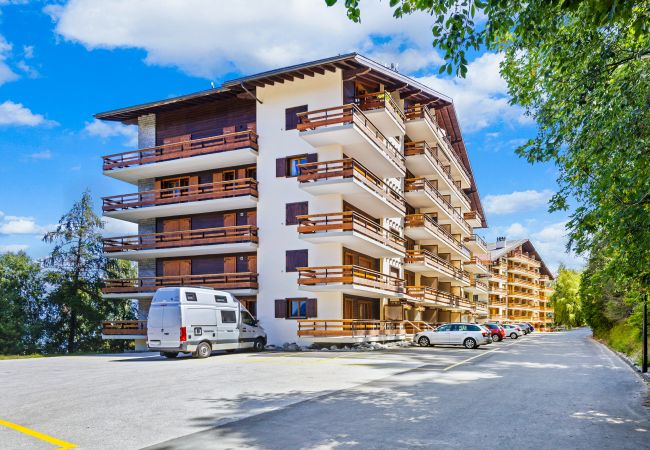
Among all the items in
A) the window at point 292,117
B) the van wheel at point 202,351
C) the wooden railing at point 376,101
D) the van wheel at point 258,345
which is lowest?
the van wheel at point 258,345

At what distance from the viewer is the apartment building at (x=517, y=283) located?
98.4 meters

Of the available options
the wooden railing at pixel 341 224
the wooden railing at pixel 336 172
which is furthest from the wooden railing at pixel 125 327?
the wooden railing at pixel 336 172

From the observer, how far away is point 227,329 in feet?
84.8

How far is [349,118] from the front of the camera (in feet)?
96.1

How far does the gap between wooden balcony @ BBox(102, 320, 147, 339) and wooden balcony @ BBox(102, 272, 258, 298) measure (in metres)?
1.79

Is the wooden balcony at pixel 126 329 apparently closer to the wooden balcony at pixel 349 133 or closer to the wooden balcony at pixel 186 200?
the wooden balcony at pixel 186 200

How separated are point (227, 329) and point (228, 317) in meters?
0.57

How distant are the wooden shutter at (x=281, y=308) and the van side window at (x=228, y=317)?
18.2 ft

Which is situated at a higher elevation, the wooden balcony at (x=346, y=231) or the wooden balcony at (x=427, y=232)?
the wooden balcony at (x=427, y=232)

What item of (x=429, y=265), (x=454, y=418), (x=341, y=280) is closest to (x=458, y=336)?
(x=341, y=280)

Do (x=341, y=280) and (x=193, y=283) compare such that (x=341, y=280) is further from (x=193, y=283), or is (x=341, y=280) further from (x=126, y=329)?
(x=126, y=329)

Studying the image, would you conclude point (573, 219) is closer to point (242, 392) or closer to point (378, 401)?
point (378, 401)

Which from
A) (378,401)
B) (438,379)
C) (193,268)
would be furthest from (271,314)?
(378,401)

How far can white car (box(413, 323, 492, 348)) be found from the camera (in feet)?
105
